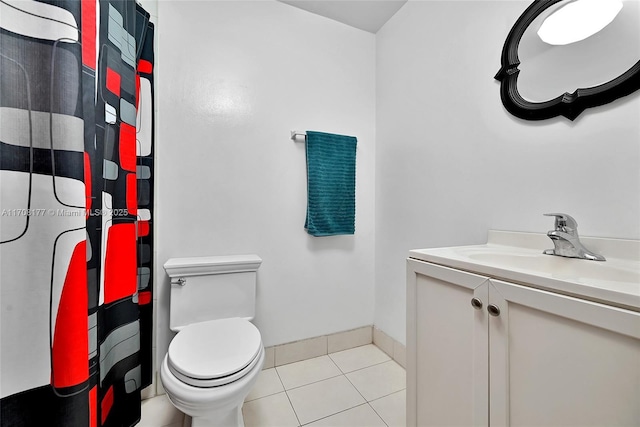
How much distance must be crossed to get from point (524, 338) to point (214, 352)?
1074mm

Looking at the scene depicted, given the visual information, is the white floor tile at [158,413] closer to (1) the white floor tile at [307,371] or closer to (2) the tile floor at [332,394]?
(2) the tile floor at [332,394]

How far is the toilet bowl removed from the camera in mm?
918

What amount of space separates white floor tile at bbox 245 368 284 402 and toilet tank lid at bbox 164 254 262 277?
68cm

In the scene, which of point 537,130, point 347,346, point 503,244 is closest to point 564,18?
point 537,130

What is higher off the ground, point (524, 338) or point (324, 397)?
point (524, 338)

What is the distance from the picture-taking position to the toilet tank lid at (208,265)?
1339 mm

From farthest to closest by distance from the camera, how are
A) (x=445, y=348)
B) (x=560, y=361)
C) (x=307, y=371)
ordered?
(x=307, y=371), (x=445, y=348), (x=560, y=361)

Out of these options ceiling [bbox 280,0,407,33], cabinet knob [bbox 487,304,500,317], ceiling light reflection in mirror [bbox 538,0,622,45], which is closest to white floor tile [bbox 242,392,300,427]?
cabinet knob [bbox 487,304,500,317]

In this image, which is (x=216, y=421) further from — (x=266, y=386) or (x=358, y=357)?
(x=358, y=357)

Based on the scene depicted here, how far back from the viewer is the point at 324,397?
56.4 inches

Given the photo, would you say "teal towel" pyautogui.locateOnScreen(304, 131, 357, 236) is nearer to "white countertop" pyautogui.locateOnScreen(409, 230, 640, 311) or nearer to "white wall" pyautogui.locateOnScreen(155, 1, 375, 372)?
"white wall" pyautogui.locateOnScreen(155, 1, 375, 372)

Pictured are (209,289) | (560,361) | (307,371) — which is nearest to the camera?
(560,361)

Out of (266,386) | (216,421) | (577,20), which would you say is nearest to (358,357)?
(266,386)

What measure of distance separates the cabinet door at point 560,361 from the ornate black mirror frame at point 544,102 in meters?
0.74
